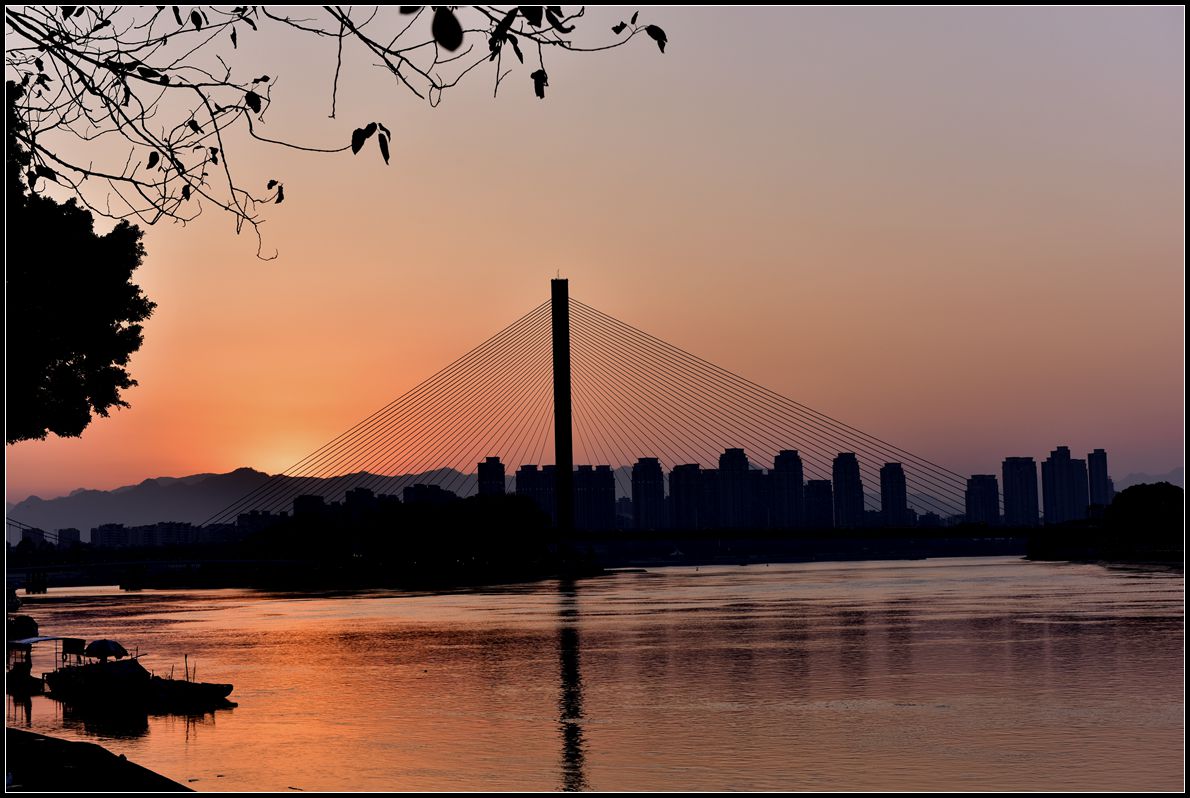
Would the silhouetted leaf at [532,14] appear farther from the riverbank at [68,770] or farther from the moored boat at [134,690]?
the moored boat at [134,690]

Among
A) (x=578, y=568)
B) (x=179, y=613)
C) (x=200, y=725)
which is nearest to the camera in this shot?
(x=200, y=725)

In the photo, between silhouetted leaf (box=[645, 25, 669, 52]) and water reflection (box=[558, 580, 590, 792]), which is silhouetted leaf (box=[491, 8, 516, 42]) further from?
water reflection (box=[558, 580, 590, 792])

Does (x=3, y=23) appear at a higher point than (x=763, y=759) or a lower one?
higher

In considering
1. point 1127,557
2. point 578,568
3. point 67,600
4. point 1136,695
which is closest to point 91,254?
point 1136,695

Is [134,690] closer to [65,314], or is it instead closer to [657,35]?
[65,314]

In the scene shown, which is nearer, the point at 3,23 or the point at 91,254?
the point at 3,23

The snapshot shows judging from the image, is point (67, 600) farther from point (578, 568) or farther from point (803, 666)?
point (803, 666)
